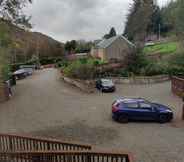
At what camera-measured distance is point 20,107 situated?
20.8 meters

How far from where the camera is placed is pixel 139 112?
51.3ft

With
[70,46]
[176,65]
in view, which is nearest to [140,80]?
[176,65]

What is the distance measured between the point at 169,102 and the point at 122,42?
1197 inches

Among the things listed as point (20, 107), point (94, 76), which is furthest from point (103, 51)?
point (20, 107)

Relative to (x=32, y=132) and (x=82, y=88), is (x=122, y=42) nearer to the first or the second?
(x=82, y=88)

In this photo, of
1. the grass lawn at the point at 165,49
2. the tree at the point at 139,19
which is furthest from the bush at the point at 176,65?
the tree at the point at 139,19

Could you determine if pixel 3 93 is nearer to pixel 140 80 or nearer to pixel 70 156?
pixel 140 80

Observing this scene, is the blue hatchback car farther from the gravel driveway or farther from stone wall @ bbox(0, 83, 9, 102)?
stone wall @ bbox(0, 83, 9, 102)

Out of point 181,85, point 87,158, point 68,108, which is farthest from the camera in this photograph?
point 181,85

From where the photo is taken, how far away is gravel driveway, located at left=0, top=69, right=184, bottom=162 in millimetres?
11883

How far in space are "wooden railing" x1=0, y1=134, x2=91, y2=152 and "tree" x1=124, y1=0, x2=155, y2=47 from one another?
214 ft


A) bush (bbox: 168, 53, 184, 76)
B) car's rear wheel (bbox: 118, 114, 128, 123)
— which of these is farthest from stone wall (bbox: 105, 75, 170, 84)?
car's rear wheel (bbox: 118, 114, 128, 123)

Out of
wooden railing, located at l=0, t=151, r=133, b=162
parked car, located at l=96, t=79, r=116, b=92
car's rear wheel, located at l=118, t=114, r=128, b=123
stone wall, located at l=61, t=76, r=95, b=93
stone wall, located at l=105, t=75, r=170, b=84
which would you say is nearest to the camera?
wooden railing, located at l=0, t=151, r=133, b=162

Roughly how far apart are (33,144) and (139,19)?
7011 cm
